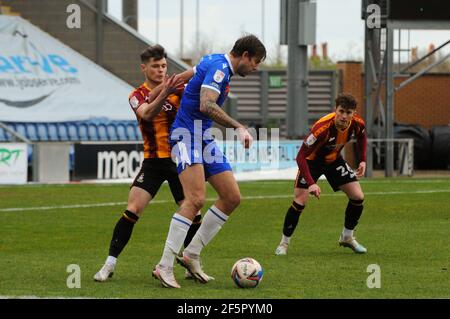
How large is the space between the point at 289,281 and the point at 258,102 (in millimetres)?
43425

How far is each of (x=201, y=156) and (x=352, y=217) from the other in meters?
3.88

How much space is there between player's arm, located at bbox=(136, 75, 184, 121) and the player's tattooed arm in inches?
10.6

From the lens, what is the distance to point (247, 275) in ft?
32.6

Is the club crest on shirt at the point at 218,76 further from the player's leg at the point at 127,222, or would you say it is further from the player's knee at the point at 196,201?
the player's leg at the point at 127,222

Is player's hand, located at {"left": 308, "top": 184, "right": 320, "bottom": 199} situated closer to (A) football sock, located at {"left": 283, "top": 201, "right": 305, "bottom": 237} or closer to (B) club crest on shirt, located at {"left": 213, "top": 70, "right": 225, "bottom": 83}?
(A) football sock, located at {"left": 283, "top": 201, "right": 305, "bottom": 237}

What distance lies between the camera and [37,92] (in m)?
36.4

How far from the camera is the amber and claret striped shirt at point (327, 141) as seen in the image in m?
13.1

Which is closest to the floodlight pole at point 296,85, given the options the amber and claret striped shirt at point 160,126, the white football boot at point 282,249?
the white football boot at point 282,249

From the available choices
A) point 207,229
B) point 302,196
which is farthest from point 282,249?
point 207,229

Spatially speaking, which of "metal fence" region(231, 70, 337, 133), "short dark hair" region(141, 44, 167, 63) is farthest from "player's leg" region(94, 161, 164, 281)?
"metal fence" region(231, 70, 337, 133)

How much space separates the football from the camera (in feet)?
32.6

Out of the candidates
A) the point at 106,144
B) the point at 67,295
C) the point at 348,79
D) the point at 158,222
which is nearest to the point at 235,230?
the point at 158,222
